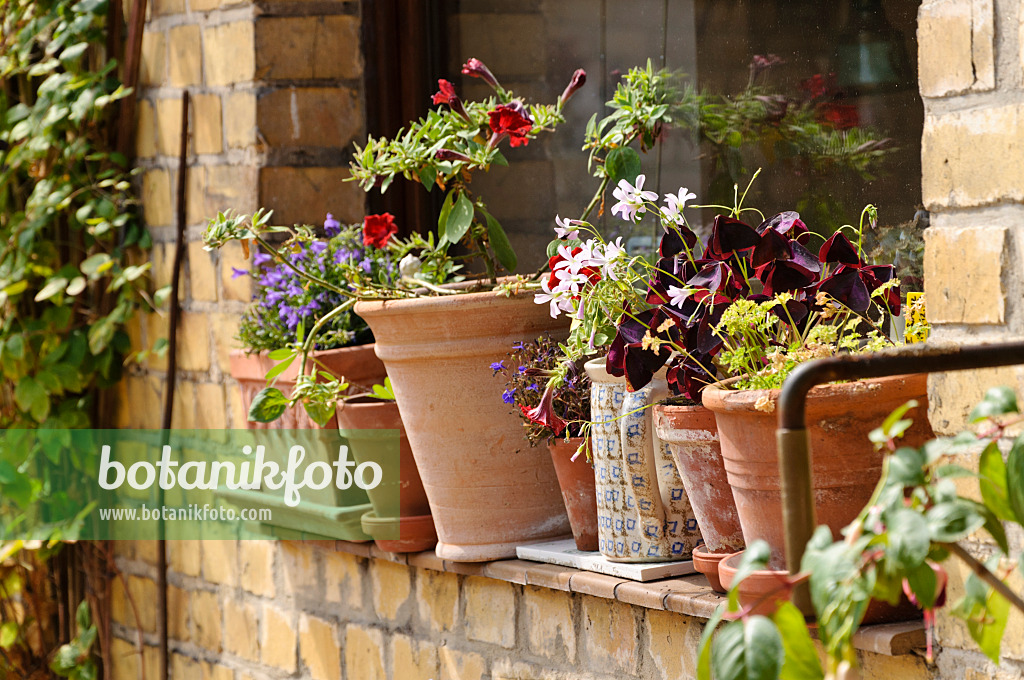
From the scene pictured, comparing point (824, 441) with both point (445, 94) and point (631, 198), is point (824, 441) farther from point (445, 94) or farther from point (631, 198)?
point (445, 94)

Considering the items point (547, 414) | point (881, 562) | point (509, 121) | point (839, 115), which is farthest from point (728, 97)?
point (881, 562)

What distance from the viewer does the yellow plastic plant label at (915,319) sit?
1318 millimetres

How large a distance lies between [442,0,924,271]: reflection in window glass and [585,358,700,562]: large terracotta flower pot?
40cm

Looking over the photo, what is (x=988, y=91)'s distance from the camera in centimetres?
111

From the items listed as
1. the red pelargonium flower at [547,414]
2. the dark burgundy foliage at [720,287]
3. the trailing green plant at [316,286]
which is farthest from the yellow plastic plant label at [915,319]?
the trailing green plant at [316,286]

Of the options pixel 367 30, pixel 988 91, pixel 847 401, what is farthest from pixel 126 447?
pixel 988 91

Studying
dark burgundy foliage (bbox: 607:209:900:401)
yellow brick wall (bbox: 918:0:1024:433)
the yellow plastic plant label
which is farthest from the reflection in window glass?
yellow brick wall (bbox: 918:0:1024:433)

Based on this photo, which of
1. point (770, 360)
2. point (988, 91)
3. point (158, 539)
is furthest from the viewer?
point (158, 539)

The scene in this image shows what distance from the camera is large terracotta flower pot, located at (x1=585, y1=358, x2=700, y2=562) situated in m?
1.51

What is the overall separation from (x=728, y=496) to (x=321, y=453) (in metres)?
0.92

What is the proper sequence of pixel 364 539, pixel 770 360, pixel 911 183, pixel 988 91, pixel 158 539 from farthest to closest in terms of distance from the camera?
1. pixel 158 539
2. pixel 364 539
3. pixel 911 183
4. pixel 770 360
5. pixel 988 91

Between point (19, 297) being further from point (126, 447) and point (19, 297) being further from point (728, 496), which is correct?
point (728, 496)

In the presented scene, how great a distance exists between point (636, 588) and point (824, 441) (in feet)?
1.30

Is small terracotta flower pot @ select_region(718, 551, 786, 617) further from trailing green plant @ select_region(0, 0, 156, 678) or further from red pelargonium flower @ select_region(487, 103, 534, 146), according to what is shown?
Result: trailing green plant @ select_region(0, 0, 156, 678)
